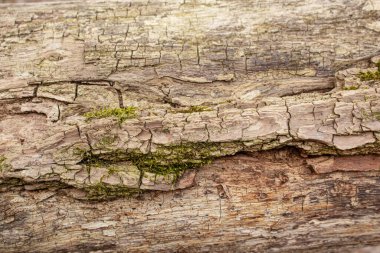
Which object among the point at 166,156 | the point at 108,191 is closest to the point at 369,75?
the point at 166,156

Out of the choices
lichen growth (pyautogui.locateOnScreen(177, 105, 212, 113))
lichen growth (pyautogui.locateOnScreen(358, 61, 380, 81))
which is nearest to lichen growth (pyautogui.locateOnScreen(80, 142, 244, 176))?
lichen growth (pyautogui.locateOnScreen(177, 105, 212, 113))

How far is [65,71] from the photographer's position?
272cm

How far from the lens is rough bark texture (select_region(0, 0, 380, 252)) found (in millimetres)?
2465

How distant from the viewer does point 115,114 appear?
253cm

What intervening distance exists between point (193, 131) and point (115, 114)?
0.52 metres

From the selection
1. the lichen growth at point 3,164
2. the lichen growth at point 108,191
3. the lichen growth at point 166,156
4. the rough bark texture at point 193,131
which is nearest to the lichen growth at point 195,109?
the rough bark texture at point 193,131

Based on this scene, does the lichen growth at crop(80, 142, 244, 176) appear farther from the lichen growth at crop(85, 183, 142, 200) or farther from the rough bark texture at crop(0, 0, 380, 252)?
the lichen growth at crop(85, 183, 142, 200)

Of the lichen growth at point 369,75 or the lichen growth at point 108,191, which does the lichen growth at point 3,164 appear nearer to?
the lichen growth at point 108,191

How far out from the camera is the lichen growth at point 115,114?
2.51 metres

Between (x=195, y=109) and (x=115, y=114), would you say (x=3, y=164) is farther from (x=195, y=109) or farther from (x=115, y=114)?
(x=195, y=109)

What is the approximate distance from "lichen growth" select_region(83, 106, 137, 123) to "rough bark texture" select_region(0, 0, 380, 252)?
1cm

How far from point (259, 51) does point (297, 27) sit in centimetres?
35

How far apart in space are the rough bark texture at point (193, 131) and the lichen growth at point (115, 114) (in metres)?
0.01

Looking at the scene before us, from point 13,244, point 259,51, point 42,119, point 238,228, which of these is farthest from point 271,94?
point 13,244
